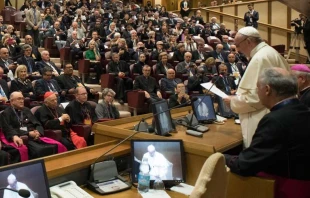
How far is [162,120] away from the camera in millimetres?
A: 2354

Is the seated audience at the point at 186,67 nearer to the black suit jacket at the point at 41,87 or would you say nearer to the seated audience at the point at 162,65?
the seated audience at the point at 162,65

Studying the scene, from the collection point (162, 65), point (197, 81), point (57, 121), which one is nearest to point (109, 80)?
point (162, 65)

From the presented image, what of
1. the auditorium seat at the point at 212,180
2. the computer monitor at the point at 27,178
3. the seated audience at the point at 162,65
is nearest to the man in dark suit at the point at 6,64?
the seated audience at the point at 162,65

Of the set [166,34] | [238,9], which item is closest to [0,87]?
[166,34]

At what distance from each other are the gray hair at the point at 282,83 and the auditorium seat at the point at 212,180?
2.14 feet

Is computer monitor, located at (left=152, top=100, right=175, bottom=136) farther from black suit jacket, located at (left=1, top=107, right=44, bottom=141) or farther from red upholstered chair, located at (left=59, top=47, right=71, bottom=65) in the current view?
red upholstered chair, located at (left=59, top=47, right=71, bottom=65)

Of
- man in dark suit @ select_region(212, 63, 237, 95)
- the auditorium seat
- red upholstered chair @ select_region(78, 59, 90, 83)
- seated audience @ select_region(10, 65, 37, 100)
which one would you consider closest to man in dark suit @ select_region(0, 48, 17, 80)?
seated audience @ select_region(10, 65, 37, 100)

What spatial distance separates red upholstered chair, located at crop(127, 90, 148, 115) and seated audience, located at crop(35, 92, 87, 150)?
4.98 ft

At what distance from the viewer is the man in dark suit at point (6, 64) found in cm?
621

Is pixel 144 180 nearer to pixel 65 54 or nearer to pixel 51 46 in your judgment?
pixel 65 54

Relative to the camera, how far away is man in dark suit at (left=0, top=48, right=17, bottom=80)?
6.21m

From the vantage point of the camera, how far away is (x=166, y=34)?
34.4ft

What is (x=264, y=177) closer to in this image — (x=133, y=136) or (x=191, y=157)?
(x=191, y=157)

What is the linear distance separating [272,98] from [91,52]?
250 inches
